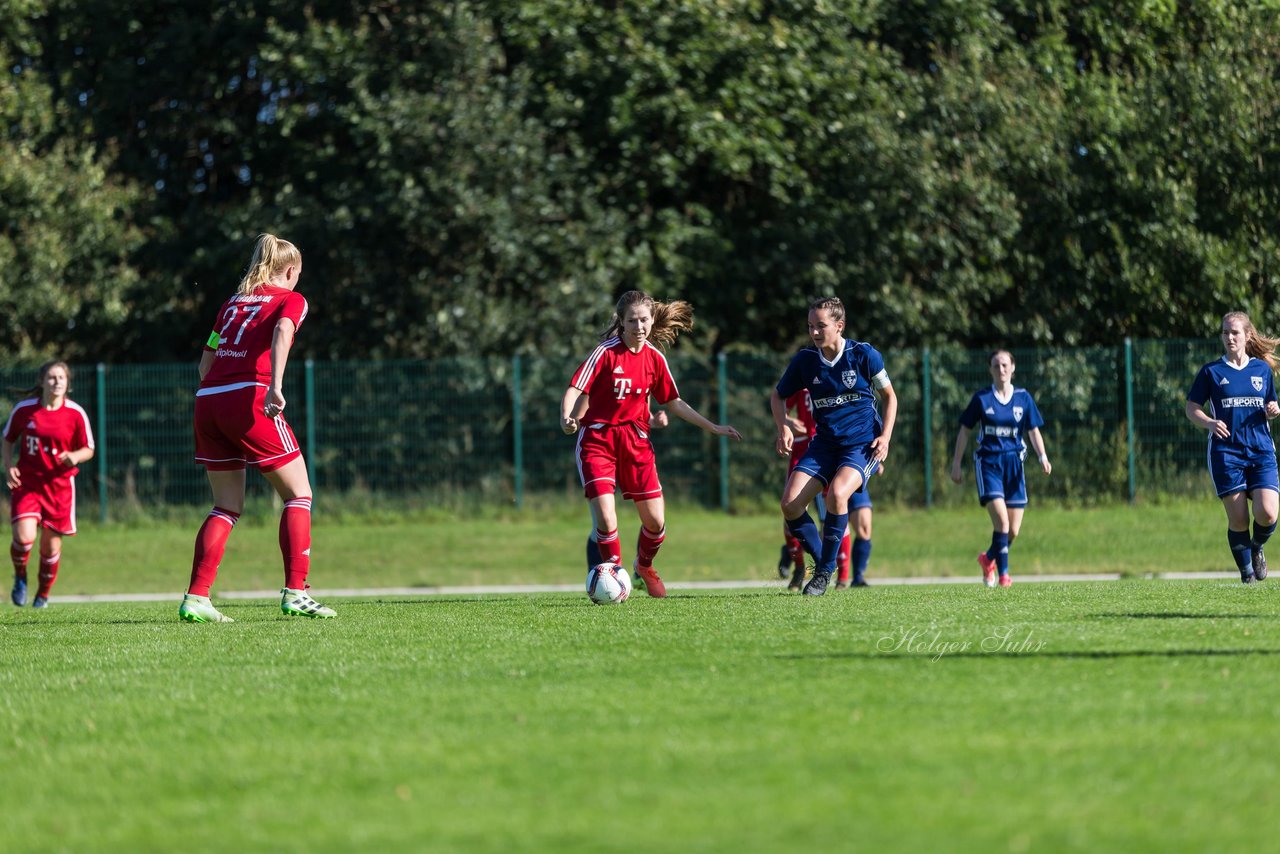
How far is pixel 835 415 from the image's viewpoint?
Answer: 10.5 metres

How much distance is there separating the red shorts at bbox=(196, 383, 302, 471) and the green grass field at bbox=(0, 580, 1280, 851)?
3.55 feet

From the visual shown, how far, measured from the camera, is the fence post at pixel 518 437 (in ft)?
70.8

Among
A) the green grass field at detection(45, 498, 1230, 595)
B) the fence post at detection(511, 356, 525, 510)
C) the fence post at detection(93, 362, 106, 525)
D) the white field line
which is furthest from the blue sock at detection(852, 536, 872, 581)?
the fence post at detection(93, 362, 106, 525)

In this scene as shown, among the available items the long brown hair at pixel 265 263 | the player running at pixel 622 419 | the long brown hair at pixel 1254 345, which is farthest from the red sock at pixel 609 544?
the long brown hair at pixel 1254 345

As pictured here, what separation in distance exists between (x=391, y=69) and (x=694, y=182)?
5.16 m

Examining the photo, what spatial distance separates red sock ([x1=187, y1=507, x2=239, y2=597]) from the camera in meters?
8.54

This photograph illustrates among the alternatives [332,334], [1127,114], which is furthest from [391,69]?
[1127,114]

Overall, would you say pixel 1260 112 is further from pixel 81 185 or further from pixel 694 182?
pixel 81 185

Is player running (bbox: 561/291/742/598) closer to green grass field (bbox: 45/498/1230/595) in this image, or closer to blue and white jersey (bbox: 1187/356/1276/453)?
blue and white jersey (bbox: 1187/356/1276/453)

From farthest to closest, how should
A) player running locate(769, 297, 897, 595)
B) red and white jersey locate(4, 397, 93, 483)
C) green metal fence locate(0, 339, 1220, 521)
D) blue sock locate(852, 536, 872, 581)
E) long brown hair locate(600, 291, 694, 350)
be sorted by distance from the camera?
green metal fence locate(0, 339, 1220, 521) < red and white jersey locate(4, 397, 93, 483) < blue sock locate(852, 536, 872, 581) < long brown hair locate(600, 291, 694, 350) < player running locate(769, 297, 897, 595)

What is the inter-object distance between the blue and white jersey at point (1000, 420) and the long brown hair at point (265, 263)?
735 centimetres

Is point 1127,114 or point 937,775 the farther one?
point 1127,114

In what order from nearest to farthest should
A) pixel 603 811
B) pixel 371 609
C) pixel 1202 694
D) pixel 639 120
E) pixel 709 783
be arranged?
pixel 603 811
pixel 709 783
pixel 1202 694
pixel 371 609
pixel 639 120

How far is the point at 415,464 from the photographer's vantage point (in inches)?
854
